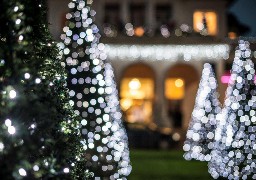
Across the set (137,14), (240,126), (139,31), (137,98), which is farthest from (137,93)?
(240,126)

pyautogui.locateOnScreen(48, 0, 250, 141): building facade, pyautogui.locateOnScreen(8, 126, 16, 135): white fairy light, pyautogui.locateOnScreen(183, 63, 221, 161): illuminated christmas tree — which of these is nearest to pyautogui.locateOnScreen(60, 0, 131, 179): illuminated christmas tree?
pyautogui.locateOnScreen(8, 126, 16, 135): white fairy light

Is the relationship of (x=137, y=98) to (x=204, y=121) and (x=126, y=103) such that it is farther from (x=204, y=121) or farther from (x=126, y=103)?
(x=204, y=121)

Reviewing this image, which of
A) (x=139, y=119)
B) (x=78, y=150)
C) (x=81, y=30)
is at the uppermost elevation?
(x=81, y=30)

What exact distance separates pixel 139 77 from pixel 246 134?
21.9 metres

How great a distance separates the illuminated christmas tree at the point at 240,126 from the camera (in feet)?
42.2

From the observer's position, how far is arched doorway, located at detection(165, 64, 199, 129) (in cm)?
3338

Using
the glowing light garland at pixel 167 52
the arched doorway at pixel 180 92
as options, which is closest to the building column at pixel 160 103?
the arched doorway at pixel 180 92

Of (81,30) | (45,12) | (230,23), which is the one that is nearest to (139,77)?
(230,23)

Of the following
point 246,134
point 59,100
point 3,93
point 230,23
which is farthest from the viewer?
point 230,23

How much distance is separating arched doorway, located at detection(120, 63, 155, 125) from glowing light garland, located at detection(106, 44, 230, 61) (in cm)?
128

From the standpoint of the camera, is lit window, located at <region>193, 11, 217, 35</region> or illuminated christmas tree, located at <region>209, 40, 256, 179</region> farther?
lit window, located at <region>193, 11, 217, 35</region>

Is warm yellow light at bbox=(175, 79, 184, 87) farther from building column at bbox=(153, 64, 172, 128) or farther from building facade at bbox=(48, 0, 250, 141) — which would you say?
building column at bbox=(153, 64, 172, 128)

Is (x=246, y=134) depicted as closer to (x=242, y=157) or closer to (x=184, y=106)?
(x=242, y=157)

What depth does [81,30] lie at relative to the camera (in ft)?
43.8
